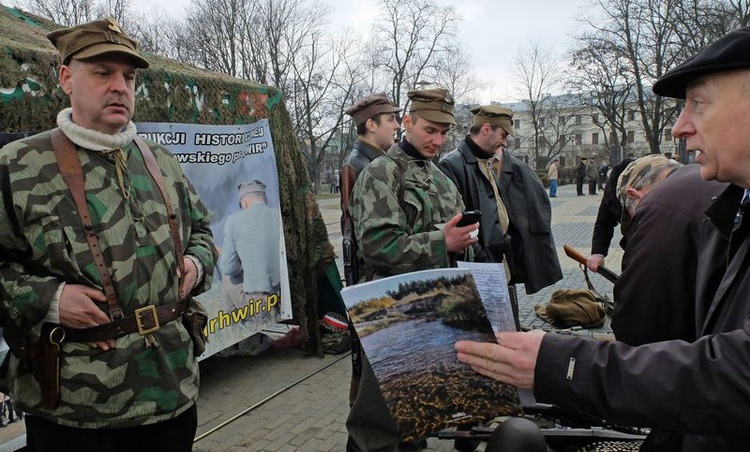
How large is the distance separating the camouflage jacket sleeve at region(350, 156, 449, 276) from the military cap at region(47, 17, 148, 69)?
1.22 meters

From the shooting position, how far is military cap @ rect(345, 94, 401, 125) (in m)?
4.37

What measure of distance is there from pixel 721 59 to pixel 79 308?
1.95 metres

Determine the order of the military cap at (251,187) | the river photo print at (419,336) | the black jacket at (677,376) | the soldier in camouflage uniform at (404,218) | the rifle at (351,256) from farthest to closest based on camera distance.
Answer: the military cap at (251,187)
the rifle at (351,256)
the soldier in camouflage uniform at (404,218)
the river photo print at (419,336)
the black jacket at (677,376)

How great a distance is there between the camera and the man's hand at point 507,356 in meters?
1.26

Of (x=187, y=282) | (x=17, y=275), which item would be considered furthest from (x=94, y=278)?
(x=187, y=282)

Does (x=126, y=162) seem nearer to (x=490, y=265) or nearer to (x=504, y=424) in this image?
(x=490, y=265)

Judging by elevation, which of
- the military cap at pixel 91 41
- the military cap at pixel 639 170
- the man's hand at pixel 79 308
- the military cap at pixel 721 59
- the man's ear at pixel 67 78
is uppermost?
the military cap at pixel 91 41

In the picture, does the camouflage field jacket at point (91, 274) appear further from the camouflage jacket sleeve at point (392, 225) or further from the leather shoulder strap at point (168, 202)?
the camouflage jacket sleeve at point (392, 225)

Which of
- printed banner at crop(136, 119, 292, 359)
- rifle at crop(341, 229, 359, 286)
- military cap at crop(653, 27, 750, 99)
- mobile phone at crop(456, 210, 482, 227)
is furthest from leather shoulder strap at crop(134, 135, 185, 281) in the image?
printed banner at crop(136, 119, 292, 359)

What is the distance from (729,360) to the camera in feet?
3.66

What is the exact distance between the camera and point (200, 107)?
425 centimetres

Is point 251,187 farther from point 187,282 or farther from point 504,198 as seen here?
point 187,282

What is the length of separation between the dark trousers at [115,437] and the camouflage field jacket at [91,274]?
0.06 metres

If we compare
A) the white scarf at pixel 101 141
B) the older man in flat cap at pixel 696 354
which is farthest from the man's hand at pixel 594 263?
the white scarf at pixel 101 141
